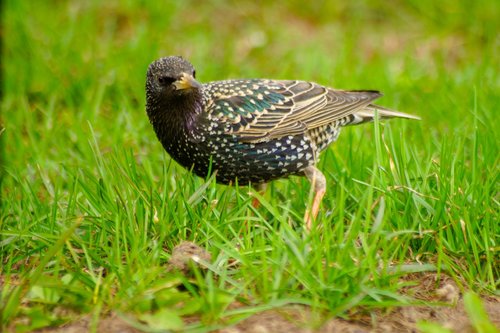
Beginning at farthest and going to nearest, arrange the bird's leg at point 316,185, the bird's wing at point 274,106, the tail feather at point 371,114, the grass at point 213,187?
the tail feather at point 371,114 < the bird's wing at point 274,106 < the bird's leg at point 316,185 < the grass at point 213,187

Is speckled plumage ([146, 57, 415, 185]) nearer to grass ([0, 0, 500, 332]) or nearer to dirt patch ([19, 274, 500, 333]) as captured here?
grass ([0, 0, 500, 332])

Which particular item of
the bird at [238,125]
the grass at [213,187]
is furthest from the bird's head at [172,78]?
the grass at [213,187]

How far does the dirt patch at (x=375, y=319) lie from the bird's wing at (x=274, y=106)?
150 cm

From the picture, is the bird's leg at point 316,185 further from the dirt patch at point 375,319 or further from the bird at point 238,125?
the dirt patch at point 375,319

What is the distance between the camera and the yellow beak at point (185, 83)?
4.77 metres

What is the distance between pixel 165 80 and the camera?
16.0 feet

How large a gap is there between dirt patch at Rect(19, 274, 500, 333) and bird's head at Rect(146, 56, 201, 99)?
1.65 meters

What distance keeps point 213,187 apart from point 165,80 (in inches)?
28.7

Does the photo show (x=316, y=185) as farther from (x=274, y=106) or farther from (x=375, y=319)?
(x=375, y=319)

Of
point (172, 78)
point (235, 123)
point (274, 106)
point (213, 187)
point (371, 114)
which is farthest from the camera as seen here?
point (371, 114)

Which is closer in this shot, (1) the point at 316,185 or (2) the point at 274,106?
(1) the point at 316,185

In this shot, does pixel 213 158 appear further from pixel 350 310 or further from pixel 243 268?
pixel 350 310

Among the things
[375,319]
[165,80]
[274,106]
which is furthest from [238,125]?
[375,319]

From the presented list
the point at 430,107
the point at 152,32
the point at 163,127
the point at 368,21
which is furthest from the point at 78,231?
the point at 368,21
